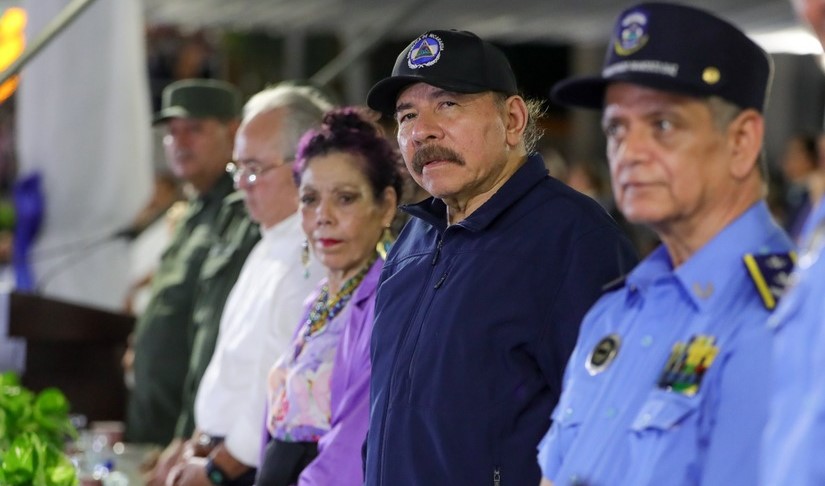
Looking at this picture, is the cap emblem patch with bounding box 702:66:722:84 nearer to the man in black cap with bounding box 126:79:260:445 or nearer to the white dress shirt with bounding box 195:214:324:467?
the white dress shirt with bounding box 195:214:324:467

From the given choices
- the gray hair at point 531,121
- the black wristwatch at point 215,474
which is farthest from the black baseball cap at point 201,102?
the gray hair at point 531,121

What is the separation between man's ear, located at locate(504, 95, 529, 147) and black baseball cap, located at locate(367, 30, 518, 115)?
0.03 meters

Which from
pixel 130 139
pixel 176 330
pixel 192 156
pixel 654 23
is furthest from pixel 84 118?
pixel 654 23

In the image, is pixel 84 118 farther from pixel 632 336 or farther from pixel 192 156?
pixel 632 336

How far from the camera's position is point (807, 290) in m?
1.66

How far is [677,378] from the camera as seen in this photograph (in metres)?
1.99

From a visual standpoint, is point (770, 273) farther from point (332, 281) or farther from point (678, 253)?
point (332, 281)

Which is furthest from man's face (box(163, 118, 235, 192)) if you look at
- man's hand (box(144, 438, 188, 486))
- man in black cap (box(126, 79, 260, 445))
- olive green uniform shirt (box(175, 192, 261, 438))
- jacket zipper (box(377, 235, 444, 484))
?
jacket zipper (box(377, 235, 444, 484))

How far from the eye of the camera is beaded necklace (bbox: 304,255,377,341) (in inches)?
139

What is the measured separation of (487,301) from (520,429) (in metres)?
0.25

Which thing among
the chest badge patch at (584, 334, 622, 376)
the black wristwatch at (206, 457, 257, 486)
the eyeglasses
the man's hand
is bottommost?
the man's hand

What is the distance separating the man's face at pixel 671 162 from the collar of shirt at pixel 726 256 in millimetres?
46

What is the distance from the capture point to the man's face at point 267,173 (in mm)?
4191

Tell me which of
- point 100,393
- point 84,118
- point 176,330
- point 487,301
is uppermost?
point 84,118
